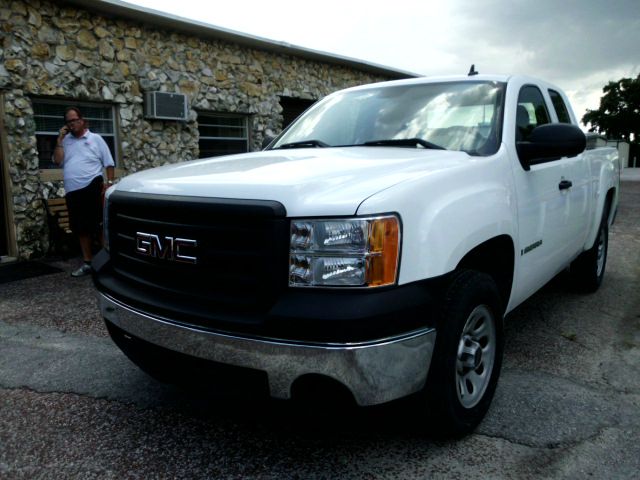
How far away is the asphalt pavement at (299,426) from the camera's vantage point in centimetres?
236

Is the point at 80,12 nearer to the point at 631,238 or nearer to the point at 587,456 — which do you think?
the point at 587,456

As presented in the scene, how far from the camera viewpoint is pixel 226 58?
9922 millimetres

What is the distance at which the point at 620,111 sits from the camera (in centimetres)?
6253

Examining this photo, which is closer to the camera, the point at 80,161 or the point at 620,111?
the point at 80,161

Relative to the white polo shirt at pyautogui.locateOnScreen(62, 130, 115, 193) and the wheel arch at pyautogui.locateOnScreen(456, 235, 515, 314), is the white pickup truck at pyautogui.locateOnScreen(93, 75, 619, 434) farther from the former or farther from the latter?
the white polo shirt at pyautogui.locateOnScreen(62, 130, 115, 193)

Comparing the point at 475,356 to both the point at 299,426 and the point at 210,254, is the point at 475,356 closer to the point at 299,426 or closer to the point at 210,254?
the point at 299,426

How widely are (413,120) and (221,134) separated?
7612 mm

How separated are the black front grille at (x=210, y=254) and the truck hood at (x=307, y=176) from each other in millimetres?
65

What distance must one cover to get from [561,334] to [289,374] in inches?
108

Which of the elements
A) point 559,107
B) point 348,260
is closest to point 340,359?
point 348,260

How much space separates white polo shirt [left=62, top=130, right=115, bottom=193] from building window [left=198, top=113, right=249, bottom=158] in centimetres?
372

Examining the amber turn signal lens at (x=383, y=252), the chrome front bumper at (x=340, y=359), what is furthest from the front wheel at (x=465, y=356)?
the amber turn signal lens at (x=383, y=252)

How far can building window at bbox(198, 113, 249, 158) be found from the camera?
1008 centimetres

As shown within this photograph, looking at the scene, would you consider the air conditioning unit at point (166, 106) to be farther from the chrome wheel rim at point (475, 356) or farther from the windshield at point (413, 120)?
the chrome wheel rim at point (475, 356)
